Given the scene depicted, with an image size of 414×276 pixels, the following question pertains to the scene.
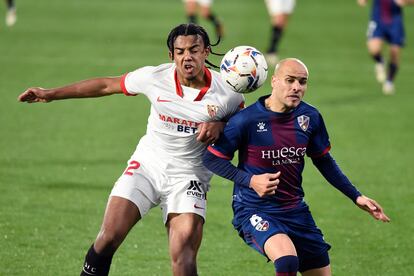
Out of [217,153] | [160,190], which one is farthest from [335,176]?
[160,190]

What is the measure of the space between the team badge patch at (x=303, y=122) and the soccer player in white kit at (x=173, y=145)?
69 centimetres

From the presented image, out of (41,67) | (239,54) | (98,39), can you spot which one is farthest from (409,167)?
(98,39)

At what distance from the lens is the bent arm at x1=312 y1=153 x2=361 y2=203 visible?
8601 millimetres

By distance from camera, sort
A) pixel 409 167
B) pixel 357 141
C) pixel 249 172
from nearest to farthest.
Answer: pixel 249 172 → pixel 409 167 → pixel 357 141

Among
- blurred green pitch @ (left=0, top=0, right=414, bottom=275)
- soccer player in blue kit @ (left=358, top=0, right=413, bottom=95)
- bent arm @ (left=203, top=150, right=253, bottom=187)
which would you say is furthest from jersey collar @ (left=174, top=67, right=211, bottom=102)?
soccer player in blue kit @ (left=358, top=0, right=413, bottom=95)

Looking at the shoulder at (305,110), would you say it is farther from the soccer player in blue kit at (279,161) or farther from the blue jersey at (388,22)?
the blue jersey at (388,22)

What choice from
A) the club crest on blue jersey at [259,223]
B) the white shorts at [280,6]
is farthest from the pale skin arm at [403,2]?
the club crest on blue jersey at [259,223]

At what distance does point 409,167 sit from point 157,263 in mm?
6526

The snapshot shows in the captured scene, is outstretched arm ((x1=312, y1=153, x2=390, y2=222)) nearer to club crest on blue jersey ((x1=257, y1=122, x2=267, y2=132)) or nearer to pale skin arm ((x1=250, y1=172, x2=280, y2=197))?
club crest on blue jersey ((x1=257, y1=122, x2=267, y2=132))

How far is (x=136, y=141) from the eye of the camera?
57.1ft

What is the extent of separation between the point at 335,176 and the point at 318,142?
1.11 feet

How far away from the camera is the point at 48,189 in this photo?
1391 cm

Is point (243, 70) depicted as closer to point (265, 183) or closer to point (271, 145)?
point (271, 145)

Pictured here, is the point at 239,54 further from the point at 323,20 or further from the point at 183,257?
the point at 323,20
